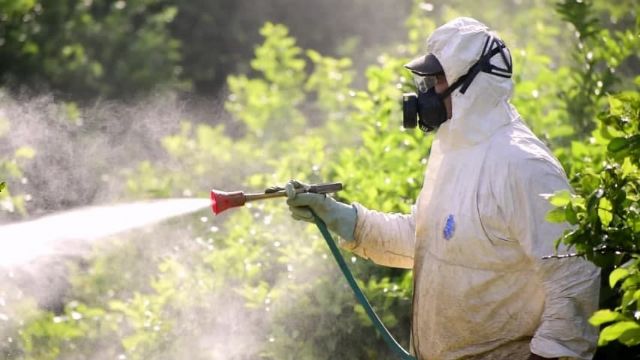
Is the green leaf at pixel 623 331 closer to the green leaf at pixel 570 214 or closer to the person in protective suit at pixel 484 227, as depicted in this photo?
the green leaf at pixel 570 214

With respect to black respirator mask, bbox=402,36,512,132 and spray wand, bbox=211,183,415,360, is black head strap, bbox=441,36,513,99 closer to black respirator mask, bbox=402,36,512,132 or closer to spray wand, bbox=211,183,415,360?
black respirator mask, bbox=402,36,512,132

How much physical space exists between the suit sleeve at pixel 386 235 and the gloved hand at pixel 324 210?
38 mm

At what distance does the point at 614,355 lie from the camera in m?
5.12

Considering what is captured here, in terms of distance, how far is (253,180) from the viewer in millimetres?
8062

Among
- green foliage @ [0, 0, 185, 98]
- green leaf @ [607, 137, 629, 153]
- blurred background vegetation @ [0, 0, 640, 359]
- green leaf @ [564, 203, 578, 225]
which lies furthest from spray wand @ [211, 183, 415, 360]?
green foliage @ [0, 0, 185, 98]

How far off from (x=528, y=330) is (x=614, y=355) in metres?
0.62

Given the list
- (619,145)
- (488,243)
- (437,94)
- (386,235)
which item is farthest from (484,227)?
(619,145)

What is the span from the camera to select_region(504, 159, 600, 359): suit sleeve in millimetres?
4457

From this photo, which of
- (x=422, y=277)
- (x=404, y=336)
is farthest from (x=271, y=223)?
(x=422, y=277)

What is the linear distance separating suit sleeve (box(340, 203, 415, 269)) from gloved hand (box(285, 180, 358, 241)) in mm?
38

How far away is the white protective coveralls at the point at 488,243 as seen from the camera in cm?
448

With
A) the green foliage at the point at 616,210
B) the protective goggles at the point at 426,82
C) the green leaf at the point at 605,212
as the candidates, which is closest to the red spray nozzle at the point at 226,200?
the protective goggles at the point at 426,82

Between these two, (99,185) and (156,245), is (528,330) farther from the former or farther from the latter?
(99,185)

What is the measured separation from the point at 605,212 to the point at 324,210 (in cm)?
150
